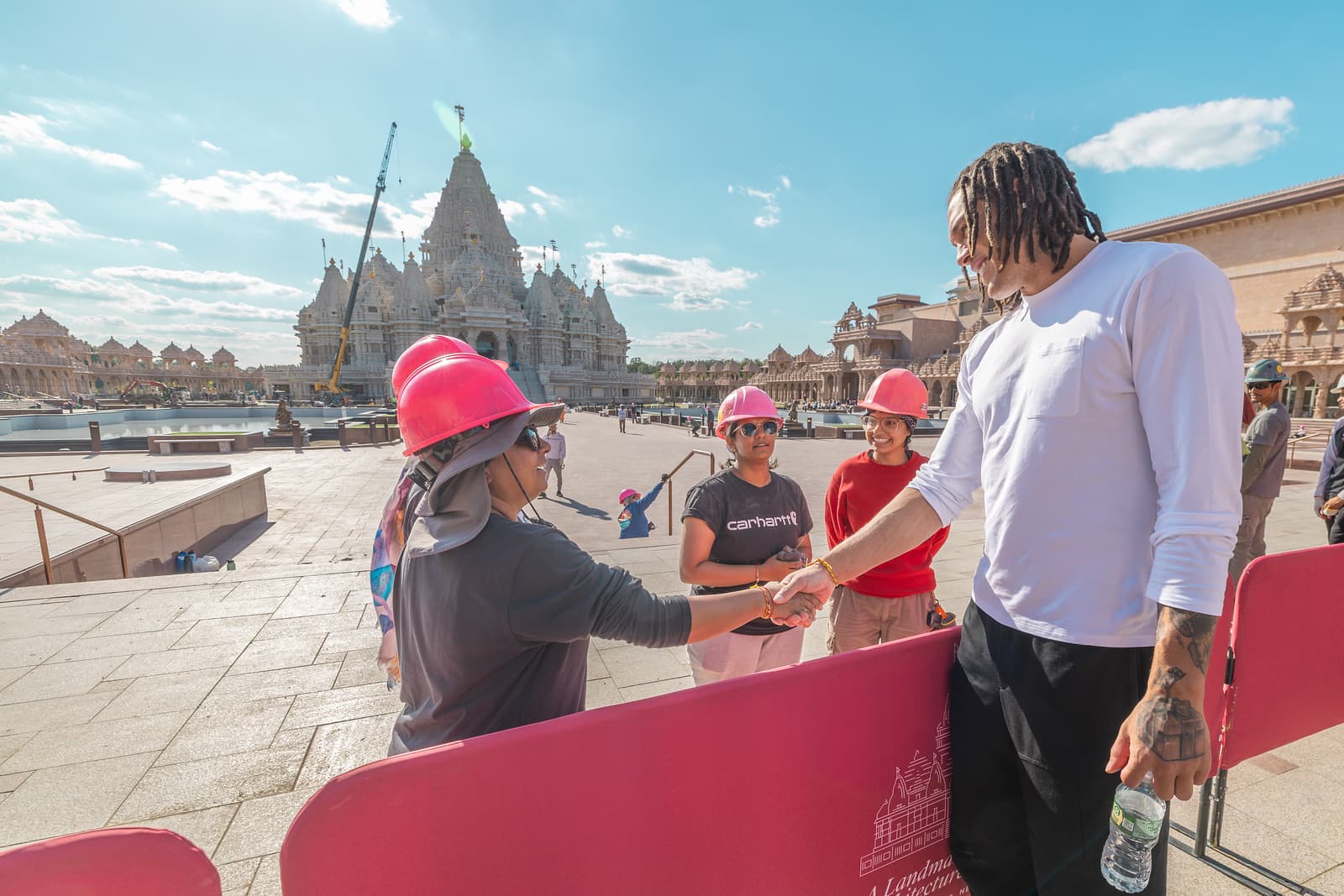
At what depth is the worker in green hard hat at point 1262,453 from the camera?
187 inches

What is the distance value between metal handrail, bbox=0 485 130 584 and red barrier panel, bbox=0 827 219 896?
6.15 meters

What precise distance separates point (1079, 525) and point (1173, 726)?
42 cm

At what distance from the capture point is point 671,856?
1326 mm

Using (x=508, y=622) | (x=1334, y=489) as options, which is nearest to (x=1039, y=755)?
(x=508, y=622)

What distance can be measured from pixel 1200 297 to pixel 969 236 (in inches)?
23.2

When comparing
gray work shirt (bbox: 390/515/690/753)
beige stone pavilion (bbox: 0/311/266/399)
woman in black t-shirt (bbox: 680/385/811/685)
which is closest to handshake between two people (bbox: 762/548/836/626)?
gray work shirt (bbox: 390/515/690/753)

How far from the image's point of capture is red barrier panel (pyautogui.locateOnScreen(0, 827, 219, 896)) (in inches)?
31.1

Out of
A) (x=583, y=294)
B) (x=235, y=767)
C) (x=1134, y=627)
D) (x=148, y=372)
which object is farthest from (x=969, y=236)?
(x=148, y=372)

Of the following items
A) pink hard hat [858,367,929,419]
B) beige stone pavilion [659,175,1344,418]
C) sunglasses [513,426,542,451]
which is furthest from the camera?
beige stone pavilion [659,175,1344,418]

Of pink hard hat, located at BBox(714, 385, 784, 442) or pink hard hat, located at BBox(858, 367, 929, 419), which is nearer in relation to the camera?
pink hard hat, located at BBox(714, 385, 784, 442)

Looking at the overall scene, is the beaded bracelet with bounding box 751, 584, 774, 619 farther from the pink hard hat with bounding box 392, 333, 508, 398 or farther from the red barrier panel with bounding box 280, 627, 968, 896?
the pink hard hat with bounding box 392, 333, 508, 398

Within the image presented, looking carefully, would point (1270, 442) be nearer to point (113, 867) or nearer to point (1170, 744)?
point (1170, 744)

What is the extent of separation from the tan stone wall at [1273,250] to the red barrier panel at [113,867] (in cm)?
4769

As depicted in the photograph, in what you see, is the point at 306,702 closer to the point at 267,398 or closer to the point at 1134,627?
the point at 1134,627
